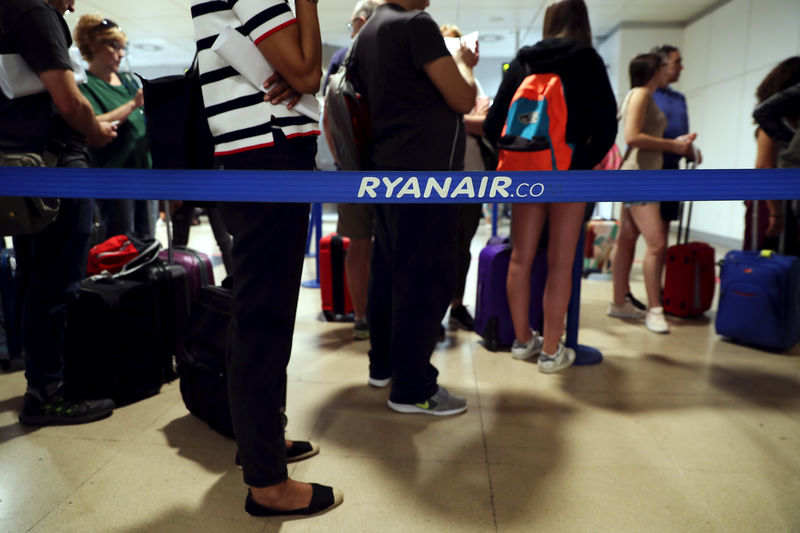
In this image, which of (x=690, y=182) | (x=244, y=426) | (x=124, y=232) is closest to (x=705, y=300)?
(x=690, y=182)

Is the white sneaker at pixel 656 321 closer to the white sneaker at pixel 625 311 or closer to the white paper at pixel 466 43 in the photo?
the white sneaker at pixel 625 311

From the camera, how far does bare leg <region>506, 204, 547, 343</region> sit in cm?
189

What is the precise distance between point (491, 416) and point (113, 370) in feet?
3.99

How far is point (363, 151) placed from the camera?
158 centimetres

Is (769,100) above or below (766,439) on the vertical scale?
above

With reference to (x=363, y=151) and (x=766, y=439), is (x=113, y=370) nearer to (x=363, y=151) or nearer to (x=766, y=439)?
(x=363, y=151)

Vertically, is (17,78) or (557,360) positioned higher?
(17,78)

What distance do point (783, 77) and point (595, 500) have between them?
2.18 metres

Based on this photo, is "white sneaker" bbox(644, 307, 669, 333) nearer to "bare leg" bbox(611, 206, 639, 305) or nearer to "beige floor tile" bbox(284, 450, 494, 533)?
"bare leg" bbox(611, 206, 639, 305)

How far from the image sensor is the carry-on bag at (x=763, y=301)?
7.03 feet

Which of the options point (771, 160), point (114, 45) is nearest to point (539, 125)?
point (771, 160)

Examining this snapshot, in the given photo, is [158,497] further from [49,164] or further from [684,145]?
[684,145]

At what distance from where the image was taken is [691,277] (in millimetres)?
2686

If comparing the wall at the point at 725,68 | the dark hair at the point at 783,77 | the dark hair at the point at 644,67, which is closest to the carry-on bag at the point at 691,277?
the dark hair at the point at 783,77
